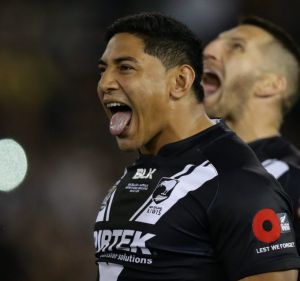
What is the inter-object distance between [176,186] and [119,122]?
39cm

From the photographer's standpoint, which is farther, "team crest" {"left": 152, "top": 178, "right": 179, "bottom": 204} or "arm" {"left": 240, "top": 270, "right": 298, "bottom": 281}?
"team crest" {"left": 152, "top": 178, "right": 179, "bottom": 204}

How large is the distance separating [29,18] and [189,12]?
64.3 inches

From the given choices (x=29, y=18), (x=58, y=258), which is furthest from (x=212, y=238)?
(x=29, y=18)

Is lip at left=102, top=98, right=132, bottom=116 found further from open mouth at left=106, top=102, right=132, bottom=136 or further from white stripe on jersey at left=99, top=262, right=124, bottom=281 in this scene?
white stripe on jersey at left=99, top=262, right=124, bottom=281

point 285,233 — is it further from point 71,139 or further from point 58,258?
point 71,139

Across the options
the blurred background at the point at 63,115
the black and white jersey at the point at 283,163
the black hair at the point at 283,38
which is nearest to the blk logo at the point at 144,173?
the black and white jersey at the point at 283,163

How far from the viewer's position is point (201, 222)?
217cm

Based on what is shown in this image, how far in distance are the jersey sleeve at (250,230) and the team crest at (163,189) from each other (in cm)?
18

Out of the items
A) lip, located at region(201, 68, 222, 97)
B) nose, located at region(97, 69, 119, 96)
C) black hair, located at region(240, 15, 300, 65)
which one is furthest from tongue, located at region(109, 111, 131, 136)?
black hair, located at region(240, 15, 300, 65)

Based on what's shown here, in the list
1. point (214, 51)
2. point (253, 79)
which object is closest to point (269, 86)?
point (253, 79)

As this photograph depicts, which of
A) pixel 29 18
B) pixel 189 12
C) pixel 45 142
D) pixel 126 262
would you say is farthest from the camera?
pixel 189 12

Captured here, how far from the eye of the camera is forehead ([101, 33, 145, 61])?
246 centimetres

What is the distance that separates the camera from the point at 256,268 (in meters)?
2.08

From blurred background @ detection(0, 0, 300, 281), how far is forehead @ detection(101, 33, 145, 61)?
8.73 feet
